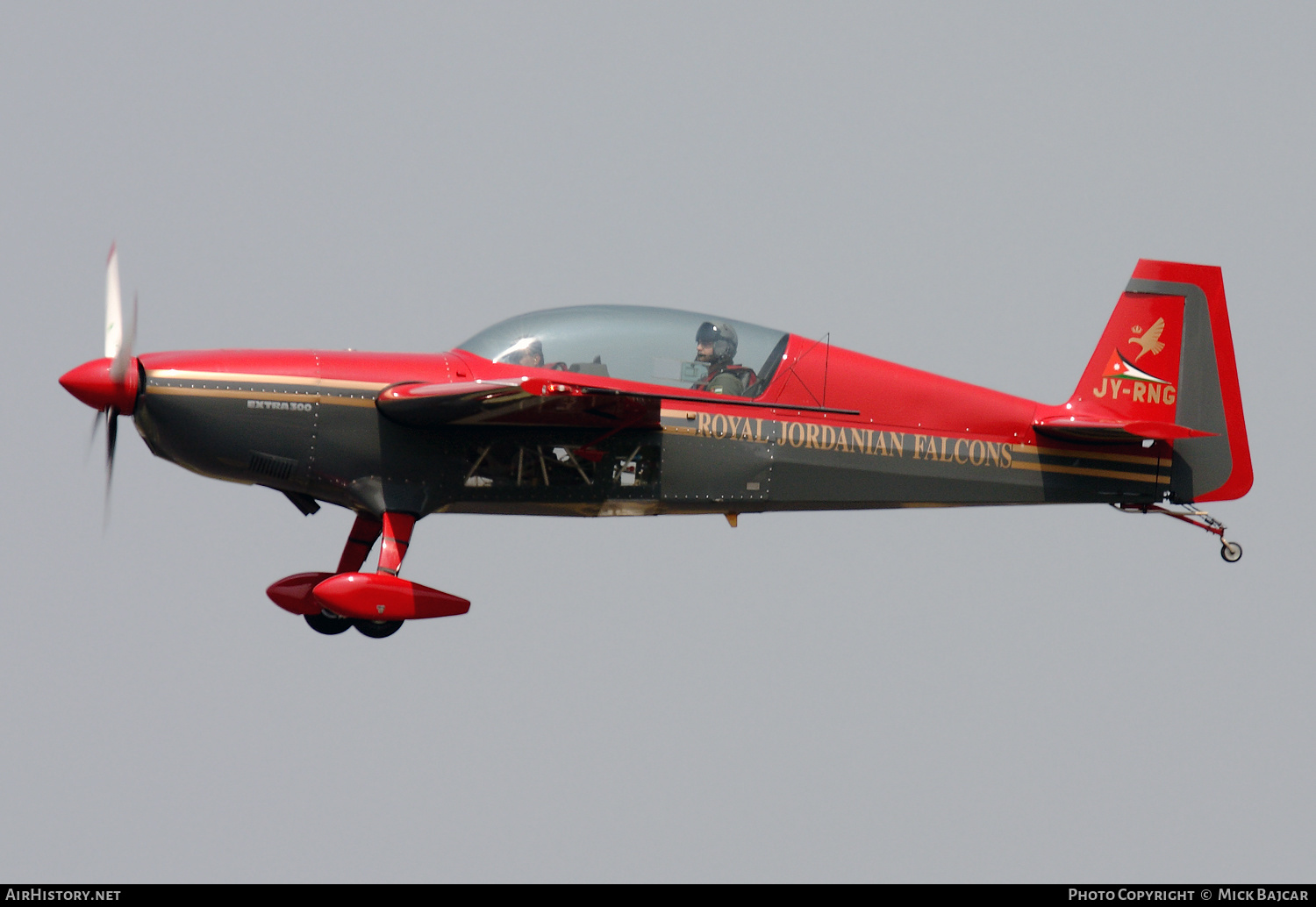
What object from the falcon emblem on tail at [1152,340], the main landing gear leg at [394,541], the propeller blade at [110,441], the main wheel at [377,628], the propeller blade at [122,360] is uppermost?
the falcon emblem on tail at [1152,340]

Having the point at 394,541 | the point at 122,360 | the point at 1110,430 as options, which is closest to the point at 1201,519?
the point at 1110,430

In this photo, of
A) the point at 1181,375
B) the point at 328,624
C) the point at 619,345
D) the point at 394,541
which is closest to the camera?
the point at 394,541

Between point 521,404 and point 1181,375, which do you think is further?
point 1181,375

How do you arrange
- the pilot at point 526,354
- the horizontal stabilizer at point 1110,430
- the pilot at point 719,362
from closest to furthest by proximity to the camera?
1. the pilot at point 526,354
2. the pilot at point 719,362
3. the horizontal stabilizer at point 1110,430

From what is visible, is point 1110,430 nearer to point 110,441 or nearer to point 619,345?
point 619,345

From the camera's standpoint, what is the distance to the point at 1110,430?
13.9 m

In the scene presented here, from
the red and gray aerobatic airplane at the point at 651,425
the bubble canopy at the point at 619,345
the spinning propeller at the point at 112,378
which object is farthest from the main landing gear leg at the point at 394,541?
the spinning propeller at the point at 112,378

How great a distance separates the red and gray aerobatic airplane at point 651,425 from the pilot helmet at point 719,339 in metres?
0.02

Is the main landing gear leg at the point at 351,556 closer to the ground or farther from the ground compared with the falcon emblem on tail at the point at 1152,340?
closer to the ground

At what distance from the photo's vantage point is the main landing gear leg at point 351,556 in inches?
536

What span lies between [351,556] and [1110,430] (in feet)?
22.1

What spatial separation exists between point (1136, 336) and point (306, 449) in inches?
296

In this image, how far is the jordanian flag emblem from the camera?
47.5 feet

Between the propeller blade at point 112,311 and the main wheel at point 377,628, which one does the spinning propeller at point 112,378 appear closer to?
the propeller blade at point 112,311
